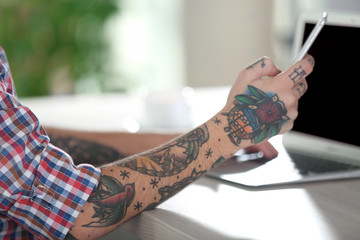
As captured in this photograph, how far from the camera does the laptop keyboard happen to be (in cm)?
104

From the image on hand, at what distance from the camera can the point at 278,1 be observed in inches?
117

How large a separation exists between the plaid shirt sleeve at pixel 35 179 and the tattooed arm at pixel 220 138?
0.05m

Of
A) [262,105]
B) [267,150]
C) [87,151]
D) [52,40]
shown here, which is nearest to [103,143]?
[87,151]

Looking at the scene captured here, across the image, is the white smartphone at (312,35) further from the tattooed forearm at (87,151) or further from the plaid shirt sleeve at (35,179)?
the tattooed forearm at (87,151)

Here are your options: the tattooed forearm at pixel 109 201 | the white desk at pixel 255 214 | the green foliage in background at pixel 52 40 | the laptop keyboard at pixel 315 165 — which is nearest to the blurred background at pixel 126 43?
the green foliage in background at pixel 52 40

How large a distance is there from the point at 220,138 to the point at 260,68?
127mm

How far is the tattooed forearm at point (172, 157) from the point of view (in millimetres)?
896

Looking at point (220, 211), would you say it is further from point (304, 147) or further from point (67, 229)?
point (304, 147)

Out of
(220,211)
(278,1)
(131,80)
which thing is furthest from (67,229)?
(131,80)

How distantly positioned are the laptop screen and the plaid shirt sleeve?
0.55 meters

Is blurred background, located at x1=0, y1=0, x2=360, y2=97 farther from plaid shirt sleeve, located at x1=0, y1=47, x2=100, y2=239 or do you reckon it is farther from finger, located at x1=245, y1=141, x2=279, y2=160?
plaid shirt sleeve, located at x1=0, y1=47, x2=100, y2=239

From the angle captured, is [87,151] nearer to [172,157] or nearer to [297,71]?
[172,157]

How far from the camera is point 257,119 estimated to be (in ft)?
3.02

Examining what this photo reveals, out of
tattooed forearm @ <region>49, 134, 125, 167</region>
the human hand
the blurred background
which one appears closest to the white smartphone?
the human hand
